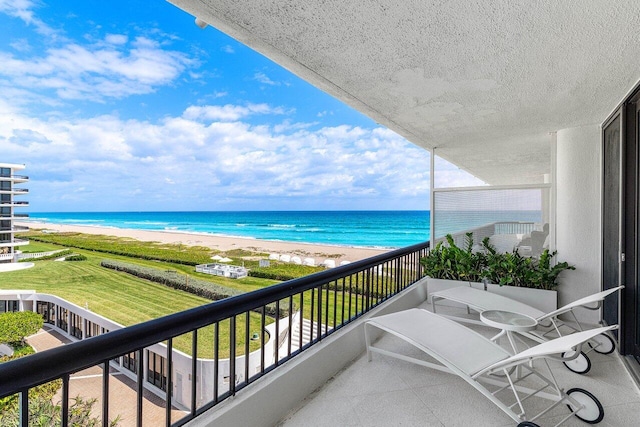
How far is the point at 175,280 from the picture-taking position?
67.9 feet

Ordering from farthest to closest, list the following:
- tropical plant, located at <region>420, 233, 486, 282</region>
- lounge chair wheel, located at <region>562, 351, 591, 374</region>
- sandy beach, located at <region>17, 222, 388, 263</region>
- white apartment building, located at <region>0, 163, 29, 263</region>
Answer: sandy beach, located at <region>17, 222, 388, 263</region> → white apartment building, located at <region>0, 163, 29, 263</region> → tropical plant, located at <region>420, 233, 486, 282</region> → lounge chair wheel, located at <region>562, 351, 591, 374</region>

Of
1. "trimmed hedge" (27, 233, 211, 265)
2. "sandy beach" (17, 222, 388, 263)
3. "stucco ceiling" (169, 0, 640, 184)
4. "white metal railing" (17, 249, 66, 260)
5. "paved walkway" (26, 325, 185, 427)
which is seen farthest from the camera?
"trimmed hedge" (27, 233, 211, 265)

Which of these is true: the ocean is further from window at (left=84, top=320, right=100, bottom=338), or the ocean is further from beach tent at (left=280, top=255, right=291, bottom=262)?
window at (left=84, top=320, right=100, bottom=338)

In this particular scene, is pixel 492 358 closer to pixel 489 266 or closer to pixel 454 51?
pixel 454 51

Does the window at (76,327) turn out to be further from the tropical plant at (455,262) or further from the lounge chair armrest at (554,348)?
the lounge chair armrest at (554,348)

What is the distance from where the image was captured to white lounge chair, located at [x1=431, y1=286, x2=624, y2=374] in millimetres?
2444

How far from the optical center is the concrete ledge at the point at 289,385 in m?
1.57

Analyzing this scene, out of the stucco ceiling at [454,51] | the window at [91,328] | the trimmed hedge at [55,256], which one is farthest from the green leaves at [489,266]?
the trimmed hedge at [55,256]

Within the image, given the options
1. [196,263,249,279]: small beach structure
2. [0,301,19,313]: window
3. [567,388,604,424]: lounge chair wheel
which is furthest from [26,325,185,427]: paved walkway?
[196,263,249,279]: small beach structure

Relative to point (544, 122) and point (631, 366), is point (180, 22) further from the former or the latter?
point (631, 366)

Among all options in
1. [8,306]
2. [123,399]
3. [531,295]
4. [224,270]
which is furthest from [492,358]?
[224,270]

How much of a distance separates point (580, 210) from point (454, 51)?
9.07 feet

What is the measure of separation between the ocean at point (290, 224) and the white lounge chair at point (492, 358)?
2415 cm

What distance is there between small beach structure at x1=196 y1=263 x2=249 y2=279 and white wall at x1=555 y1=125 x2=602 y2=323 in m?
18.8
